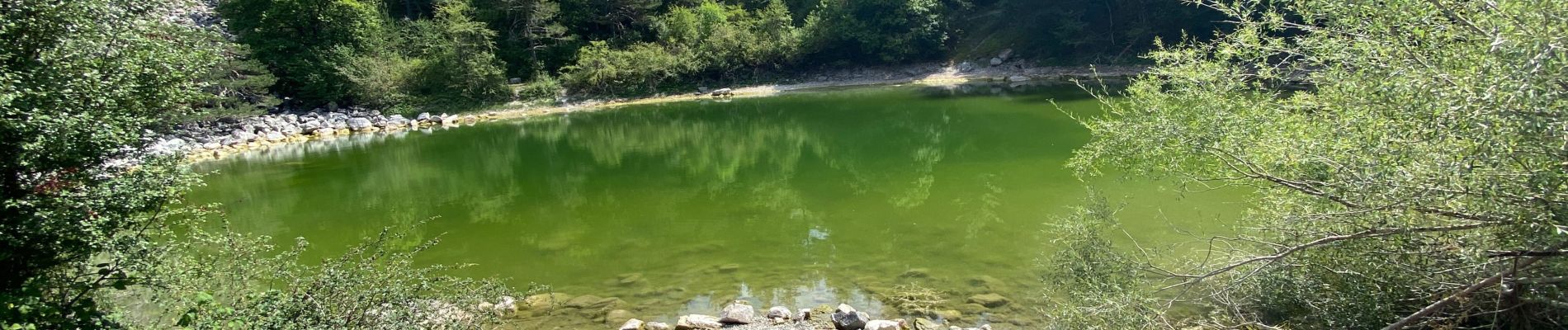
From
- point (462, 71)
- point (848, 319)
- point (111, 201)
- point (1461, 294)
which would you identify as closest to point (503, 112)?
point (462, 71)

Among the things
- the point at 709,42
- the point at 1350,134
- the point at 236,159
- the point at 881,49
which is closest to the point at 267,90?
the point at 236,159

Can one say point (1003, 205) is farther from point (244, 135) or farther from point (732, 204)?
point (244, 135)

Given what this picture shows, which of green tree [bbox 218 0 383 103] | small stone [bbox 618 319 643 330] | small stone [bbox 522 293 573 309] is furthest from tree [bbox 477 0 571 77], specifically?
small stone [bbox 618 319 643 330]

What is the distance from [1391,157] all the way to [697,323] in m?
6.41

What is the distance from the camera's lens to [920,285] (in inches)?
385

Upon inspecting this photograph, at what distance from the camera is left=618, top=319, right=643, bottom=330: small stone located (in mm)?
8545

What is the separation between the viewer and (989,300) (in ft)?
29.9

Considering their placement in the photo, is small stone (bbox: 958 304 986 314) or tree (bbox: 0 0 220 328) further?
small stone (bbox: 958 304 986 314)

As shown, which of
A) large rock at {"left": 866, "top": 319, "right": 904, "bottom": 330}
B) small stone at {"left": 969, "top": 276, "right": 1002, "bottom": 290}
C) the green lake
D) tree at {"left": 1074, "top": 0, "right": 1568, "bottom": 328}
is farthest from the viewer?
the green lake

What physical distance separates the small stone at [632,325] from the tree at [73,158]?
4184 millimetres

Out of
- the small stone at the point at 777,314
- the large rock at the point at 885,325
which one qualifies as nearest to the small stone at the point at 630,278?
the small stone at the point at 777,314

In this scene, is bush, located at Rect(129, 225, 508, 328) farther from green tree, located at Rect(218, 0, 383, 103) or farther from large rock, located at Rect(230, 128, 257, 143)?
green tree, located at Rect(218, 0, 383, 103)

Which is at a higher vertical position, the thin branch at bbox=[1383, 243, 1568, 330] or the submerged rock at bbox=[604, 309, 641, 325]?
the thin branch at bbox=[1383, 243, 1568, 330]

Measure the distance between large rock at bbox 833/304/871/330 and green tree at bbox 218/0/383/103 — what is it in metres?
32.3
